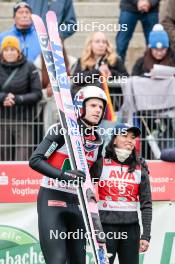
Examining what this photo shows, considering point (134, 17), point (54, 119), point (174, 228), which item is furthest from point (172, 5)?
point (174, 228)

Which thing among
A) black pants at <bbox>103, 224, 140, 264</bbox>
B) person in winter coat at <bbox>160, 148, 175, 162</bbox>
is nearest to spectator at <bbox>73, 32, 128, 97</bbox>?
person in winter coat at <bbox>160, 148, 175, 162</bbox>

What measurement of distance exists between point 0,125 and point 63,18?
Result: 236 cm

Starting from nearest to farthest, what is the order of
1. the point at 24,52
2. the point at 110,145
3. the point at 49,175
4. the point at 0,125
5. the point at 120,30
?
the point at 49,175 < the point at 110,145 < the point at 0,125 < the point at 24,52 < the point at 120,30

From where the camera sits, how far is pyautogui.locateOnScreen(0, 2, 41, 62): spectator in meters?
12.0

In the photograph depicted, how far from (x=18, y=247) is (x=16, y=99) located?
1984 millimetres

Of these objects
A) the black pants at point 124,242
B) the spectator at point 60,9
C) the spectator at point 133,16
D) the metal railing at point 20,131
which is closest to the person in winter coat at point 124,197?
the black pants at point 124,242

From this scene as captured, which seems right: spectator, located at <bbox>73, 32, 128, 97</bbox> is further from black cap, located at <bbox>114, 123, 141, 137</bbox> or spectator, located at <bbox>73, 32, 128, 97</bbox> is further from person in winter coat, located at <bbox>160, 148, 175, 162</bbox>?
black cap, located at <bbox>114, 123, 141, 137</bbox>

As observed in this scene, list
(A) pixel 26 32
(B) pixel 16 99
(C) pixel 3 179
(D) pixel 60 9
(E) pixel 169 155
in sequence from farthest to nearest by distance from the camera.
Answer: (D) pixel 60 9
(A) pixel 26 32
(B) pixel 16 99
(E) pixel 169 155
(C) pixel 3 179

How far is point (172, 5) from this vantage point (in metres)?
12.8

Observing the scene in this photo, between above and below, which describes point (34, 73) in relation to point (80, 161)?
above

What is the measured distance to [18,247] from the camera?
973cm

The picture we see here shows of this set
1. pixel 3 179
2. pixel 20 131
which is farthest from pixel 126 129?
pixel 20 131

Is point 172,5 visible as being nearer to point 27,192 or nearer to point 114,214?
point 27,192

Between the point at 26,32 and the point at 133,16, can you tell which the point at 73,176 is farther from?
the point at 133,16
